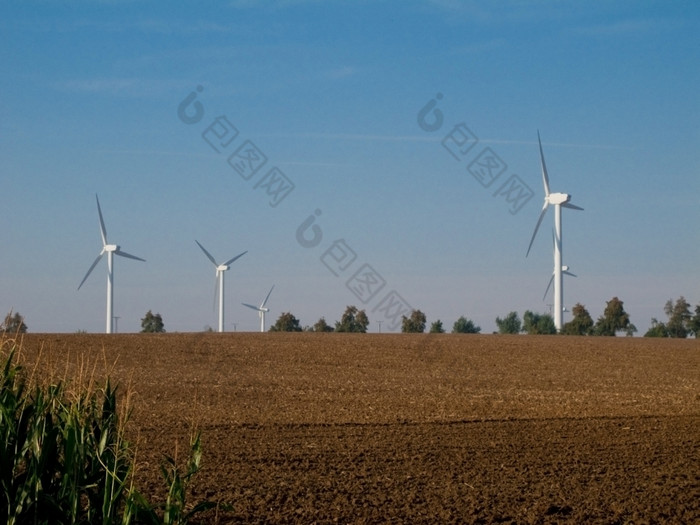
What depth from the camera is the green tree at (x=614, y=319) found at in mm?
74938

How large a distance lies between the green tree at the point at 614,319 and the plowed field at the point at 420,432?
118 feet

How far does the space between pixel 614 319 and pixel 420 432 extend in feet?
202

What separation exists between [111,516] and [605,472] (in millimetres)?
8704

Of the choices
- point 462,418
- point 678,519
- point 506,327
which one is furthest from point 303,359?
point 506,327

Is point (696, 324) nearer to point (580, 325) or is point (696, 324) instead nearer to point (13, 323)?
point (580, 325)

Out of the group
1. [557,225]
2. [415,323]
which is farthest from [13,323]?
[415,323]

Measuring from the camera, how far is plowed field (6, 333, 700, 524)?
11289 mm

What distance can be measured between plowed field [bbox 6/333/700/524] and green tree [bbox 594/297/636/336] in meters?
36.0

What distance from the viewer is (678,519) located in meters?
10.8

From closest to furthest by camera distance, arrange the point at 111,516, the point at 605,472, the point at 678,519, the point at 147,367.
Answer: the point at 111,516
the point at 678,519
the point at 605,472
the point at 147,367

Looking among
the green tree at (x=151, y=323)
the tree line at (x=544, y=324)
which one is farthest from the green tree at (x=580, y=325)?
the green tree at (x=151, y=323)

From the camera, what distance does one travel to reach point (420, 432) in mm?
18016

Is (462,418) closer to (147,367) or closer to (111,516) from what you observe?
(111,516)

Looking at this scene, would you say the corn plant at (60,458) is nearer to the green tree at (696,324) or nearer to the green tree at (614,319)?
the green tree at (614,319)
